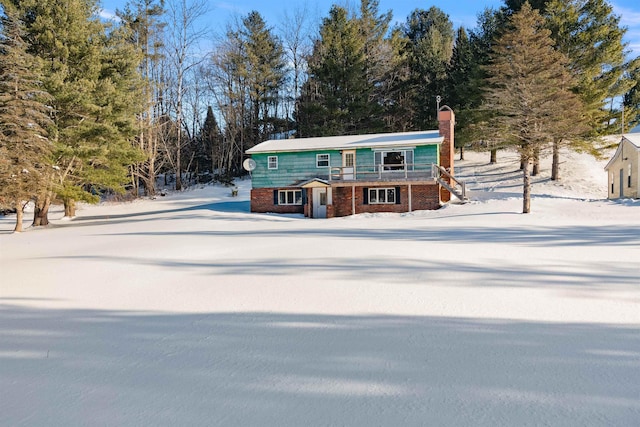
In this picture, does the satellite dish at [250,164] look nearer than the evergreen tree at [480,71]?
Yes

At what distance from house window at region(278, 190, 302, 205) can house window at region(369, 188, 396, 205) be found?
446 centimetres

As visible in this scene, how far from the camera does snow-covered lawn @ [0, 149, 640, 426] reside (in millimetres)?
2537

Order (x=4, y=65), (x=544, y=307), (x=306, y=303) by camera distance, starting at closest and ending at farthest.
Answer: (x=544, y=307) → (x=306, y=303) → (x=4, y=65)

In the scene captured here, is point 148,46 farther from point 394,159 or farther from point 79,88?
point 394,159

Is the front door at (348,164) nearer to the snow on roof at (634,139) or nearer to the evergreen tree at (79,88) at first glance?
the evergreen tree at (79,88)

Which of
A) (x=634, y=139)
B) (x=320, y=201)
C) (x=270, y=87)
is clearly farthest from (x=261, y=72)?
(x=634, y=139)

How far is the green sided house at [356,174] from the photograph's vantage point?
23.6m

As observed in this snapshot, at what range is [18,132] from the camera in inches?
671

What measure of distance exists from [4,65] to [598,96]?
3097cm

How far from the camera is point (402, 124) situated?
39062 mm

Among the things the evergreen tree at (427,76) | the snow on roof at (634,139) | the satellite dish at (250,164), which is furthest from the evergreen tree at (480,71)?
the satellite dish at (250,164)

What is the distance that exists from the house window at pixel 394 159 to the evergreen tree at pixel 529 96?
5005 millimetres

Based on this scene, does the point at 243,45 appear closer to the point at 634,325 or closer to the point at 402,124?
the point at 402,124

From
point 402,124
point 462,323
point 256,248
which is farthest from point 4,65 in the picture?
point 402,124
